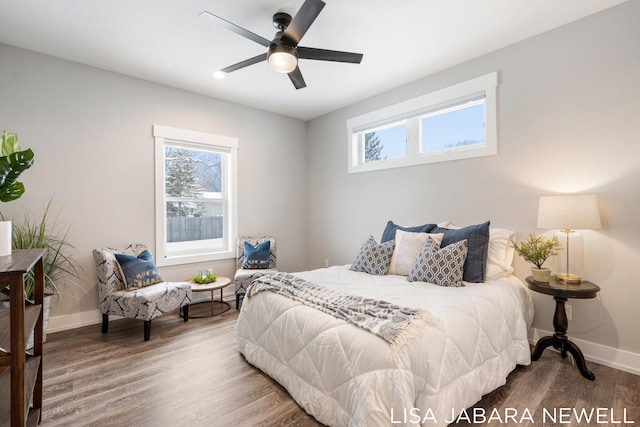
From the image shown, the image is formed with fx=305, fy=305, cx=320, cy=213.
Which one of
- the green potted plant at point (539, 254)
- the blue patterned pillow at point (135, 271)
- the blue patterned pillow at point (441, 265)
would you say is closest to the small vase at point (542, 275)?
the green potted plant at point (539, 254)

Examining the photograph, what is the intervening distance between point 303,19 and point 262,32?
90cm

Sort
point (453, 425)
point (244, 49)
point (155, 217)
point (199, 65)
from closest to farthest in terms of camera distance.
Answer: point (453, 425), point (244, 49), point (199, 65), point (155, 217)

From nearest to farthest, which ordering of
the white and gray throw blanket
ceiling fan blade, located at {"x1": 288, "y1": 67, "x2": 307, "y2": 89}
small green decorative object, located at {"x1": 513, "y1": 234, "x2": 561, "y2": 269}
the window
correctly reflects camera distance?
the white and gray throw blanket, small green decorative object, located at {"x1": 513, "y1": 234, "x2": 561, "y2": 269}, ceiling fan blade, located at {"x1": 288, "y1": 67, "x2": 307, "y2": 89}, the window

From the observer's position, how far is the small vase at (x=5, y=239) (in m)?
1.48

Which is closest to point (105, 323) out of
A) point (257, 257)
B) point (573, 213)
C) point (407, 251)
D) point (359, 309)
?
point (257, 257)

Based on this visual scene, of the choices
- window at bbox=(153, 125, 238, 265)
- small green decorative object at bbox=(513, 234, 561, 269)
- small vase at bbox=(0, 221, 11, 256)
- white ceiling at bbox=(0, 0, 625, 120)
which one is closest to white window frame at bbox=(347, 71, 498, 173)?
white ceiling at bbox=(0, 0, 625, 120)

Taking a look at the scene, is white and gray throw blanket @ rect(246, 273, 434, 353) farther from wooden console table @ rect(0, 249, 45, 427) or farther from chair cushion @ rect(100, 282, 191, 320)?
wooden console table @ rect(0, 249, 45, 427)

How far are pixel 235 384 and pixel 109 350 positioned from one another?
1.39 meters

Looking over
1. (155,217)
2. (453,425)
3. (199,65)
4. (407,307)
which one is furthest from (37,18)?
(453,425)

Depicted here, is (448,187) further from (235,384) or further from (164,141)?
(164,141)

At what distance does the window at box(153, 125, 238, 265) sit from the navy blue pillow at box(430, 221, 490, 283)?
120 inches

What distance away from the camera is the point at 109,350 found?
2.73m

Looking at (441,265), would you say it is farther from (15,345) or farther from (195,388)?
(15,345)

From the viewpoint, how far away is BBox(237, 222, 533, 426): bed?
151cm
